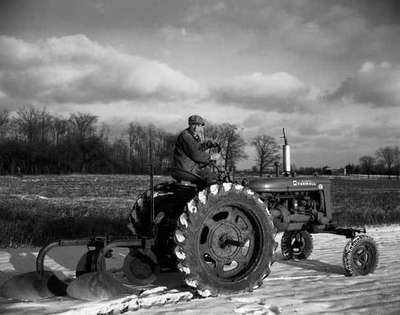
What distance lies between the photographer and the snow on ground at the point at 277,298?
439 centimetres

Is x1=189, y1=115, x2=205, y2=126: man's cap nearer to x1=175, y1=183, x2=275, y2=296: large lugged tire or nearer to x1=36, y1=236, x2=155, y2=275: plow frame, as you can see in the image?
x1=175, y1=183, x2=275, y2=296: large lugged tire

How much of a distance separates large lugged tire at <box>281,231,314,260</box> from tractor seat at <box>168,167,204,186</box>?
2697 mm

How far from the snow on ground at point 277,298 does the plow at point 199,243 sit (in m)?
0.17

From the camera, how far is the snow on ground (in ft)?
14.4

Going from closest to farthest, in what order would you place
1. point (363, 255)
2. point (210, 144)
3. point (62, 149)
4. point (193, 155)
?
1. point (193, 155)
2. point (210, 144)
3. point (363, 255)
4. point (62, 149)

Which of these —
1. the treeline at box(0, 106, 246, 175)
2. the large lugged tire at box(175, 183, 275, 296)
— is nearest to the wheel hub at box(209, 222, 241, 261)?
the large lugged tire at box(175, 183, 275, 296)

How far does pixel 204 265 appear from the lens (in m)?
4.86

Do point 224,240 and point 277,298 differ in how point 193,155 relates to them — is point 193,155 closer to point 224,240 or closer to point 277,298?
point 224,240

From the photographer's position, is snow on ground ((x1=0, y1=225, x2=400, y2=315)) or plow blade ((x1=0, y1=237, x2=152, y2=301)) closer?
snow on ground ((x1=0, y1=225, x2=400, y2=315))

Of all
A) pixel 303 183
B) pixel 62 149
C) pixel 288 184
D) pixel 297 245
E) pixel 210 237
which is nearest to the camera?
pixel 210 237

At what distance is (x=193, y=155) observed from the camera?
211 inches

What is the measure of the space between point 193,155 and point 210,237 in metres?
0.97

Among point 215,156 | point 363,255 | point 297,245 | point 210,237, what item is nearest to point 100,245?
point 210,237

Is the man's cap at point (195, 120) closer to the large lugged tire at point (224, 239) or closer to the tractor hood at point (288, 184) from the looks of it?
the large lugged tire at point (224, 239)
